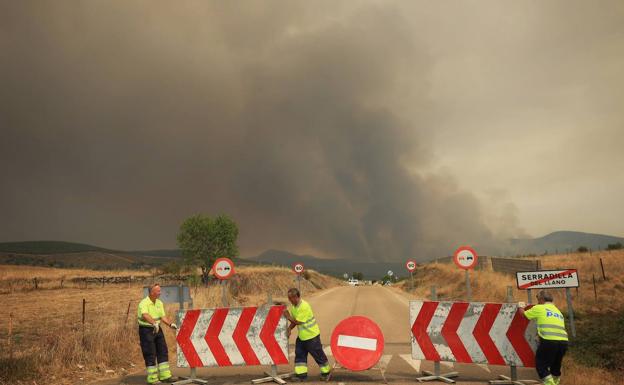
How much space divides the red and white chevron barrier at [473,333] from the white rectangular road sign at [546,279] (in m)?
3.20

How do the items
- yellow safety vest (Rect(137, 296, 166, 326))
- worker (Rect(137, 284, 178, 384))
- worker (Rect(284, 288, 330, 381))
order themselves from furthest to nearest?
yellow safety vest (Rect(137, 296, 166, 326)) → worker (Rect(137, 284, 178, 384)) → worker (Rect(284, 288, 330, 381))

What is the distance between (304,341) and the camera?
29.6 ft

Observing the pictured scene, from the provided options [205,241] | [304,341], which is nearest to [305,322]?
[304,341]

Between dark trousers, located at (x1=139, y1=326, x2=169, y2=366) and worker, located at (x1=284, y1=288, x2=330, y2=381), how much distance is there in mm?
2698

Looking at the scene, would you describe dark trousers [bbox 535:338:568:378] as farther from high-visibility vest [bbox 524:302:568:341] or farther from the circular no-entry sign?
the circular no-entry sign

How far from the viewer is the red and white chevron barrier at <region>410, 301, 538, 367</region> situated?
8.52 m

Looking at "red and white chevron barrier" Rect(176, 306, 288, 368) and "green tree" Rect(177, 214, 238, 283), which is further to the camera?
"green tree" Rect(177, 214, 238, 283)

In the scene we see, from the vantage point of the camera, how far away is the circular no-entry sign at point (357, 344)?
29.4 ft

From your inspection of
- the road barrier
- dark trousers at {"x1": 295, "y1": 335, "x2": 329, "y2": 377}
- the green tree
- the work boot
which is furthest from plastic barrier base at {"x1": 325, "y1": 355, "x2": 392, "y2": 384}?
the green tree

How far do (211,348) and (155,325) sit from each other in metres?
1.26

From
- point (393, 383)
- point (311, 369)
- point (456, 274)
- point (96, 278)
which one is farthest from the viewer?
point (96, 278)

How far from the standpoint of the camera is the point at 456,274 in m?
42.0

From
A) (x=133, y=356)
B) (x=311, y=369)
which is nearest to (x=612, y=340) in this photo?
(x=311, y=369)

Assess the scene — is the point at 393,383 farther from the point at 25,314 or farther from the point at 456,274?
the point at 456,274
